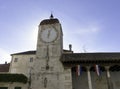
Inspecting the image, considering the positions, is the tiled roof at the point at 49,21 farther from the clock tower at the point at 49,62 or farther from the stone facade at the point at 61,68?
the stone facade at the point at 61,68

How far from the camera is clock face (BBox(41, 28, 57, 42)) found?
2605cm

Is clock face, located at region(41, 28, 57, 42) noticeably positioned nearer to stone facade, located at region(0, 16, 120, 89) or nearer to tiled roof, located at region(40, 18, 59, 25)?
stone facade, located at region(0, 16, 120, 89)

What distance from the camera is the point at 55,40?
1016 inches

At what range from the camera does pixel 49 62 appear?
24031mm

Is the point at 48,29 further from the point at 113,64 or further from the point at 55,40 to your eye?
the point at 113,64

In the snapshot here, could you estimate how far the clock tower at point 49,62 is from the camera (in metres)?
22.3

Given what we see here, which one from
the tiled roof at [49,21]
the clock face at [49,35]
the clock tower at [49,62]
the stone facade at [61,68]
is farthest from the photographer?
the tiled roof at [49,21]

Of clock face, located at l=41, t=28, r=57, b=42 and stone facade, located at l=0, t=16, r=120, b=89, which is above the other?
clock face, located at l=41, t=28, r=57, b=42

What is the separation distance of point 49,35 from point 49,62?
467 centimetres

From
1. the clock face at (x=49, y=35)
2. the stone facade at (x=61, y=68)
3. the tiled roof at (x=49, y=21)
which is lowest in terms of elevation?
the stone facade at (x=61, y=68)

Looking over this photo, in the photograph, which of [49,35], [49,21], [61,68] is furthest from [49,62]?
[49,21]

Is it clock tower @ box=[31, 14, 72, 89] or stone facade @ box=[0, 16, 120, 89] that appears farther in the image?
stone facade @ box=[0, 16, 120, 89]

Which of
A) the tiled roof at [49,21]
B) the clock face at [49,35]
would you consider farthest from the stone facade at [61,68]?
the tiled roof at [49,21]

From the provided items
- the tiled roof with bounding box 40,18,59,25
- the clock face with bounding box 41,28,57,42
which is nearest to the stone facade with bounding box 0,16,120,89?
the clock face with bounding box 41,28,57,42
